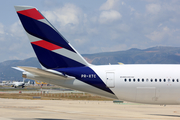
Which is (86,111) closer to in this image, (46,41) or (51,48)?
(51,48)

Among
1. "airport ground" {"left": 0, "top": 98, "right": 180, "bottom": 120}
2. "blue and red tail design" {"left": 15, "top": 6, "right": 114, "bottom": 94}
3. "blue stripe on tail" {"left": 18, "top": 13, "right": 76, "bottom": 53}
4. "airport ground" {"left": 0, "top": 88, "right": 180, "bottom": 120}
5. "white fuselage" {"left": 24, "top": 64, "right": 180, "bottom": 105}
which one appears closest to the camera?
"white fuselage" {"left": 24, "top": 64, "right": 180, "bottom": 105}

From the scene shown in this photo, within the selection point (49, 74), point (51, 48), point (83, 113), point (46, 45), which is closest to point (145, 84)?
point (49, 74)

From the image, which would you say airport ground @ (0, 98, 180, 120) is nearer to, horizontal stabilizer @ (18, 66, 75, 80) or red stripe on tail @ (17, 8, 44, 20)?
horizontal stabilizer @ (18, 66, 75, 80)

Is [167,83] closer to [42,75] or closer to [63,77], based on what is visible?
[63,77]

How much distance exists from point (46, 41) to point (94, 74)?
5160 millimetres

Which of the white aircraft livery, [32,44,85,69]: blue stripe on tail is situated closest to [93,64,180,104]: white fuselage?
the white aircraft livery

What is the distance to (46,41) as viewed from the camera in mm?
24094

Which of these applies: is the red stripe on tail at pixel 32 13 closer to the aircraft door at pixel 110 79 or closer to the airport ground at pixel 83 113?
the aircraft door at pixel 110 79

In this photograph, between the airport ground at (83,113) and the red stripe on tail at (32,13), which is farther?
the airport ground at (83,113)

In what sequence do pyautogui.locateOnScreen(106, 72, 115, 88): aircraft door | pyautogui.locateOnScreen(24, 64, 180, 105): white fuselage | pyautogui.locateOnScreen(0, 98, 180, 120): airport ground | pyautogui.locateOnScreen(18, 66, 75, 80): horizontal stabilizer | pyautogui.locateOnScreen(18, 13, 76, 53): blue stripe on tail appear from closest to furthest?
pyautogui.locateOnScreen(18, 66, 75, 80): horizontal stabilizer < pyautogui.locateOnScreen(106, 72, 115, 88): aircraft door < pyautogui.locateOnScreen(24, 64, 180, 105): white fuselage < pyautogui.locateOnScreen(18, 13, 76, 53): blue stripe on tail < pyautogui.locateOnScreen(0, 98, 180, 120): airport ground

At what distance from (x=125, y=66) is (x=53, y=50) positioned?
6615 millimetres

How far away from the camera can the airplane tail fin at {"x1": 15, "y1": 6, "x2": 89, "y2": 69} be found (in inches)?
941

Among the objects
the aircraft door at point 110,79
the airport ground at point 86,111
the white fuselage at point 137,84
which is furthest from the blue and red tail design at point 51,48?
the airport ground at point 86,111

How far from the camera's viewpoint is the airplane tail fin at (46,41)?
23894mm
